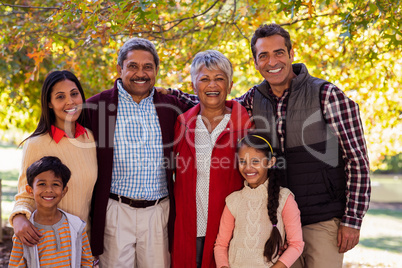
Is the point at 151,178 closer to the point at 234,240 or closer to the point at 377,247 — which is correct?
the point at 234,240

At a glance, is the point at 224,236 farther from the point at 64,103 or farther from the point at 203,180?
the point at 64,103

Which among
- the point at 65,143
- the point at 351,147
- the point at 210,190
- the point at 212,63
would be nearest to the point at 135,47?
the point at 212,63

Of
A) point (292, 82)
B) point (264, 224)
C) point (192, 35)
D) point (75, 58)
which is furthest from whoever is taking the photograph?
point (192, 35)

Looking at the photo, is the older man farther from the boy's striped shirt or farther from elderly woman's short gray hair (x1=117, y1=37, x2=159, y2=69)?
the boy's striped shirt

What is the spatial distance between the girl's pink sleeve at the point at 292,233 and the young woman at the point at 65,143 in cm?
140

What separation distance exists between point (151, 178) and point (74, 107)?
0.76 meters

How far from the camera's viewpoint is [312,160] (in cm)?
303

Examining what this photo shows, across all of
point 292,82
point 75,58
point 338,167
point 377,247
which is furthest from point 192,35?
point 377,247

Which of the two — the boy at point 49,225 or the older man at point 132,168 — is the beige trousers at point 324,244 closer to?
the older man at point 132,168

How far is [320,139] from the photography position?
9.98 ft

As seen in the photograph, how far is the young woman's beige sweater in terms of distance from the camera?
2.93 meters

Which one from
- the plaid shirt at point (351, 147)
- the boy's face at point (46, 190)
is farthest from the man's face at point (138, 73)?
the plaid shirt at point (351, 147)

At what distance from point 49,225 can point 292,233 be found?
163cm

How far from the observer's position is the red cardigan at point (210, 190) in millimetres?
3092
